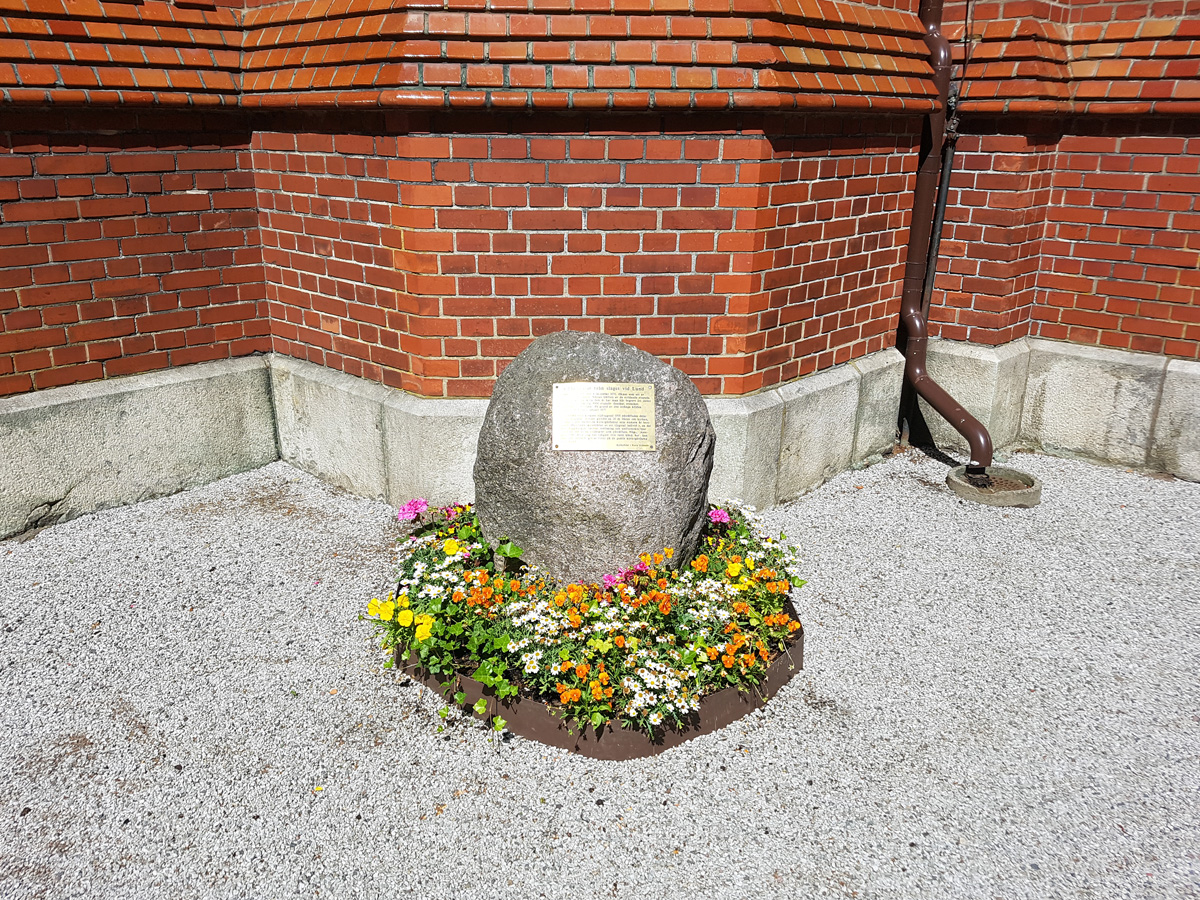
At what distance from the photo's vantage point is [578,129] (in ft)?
12.9

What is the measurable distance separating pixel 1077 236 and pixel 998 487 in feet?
5.82

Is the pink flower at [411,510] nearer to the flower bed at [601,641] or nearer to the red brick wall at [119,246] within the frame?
the flower bed at [601,641]

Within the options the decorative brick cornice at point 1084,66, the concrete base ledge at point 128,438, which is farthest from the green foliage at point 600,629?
the decorative brick cornice at point 1084,66

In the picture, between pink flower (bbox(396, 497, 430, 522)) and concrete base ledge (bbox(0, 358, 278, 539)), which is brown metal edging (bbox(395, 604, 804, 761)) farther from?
concrete base ledge (bbox(0, 358, 278, 539))

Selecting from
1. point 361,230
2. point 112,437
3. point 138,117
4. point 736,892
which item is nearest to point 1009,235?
point 361,230

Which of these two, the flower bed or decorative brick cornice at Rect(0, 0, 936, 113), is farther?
decorative brick cornice at Rect(0, 0, 936, 113)

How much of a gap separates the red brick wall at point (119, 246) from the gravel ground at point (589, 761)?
1.01 m

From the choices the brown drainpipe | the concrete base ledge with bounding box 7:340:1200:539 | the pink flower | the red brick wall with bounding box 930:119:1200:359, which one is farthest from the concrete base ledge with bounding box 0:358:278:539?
the red brick wall with bounding box 930:119:1200:359

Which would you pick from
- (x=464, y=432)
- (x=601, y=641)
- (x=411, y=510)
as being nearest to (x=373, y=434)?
(x=464, y=432)

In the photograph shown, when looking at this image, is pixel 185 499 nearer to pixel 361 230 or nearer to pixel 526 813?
pixel 361 230

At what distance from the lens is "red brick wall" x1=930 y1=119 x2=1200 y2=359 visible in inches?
197

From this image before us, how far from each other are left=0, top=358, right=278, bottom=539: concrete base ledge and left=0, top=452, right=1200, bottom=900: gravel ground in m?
0.24

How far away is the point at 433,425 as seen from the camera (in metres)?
4.27

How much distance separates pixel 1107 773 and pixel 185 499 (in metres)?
4.52
